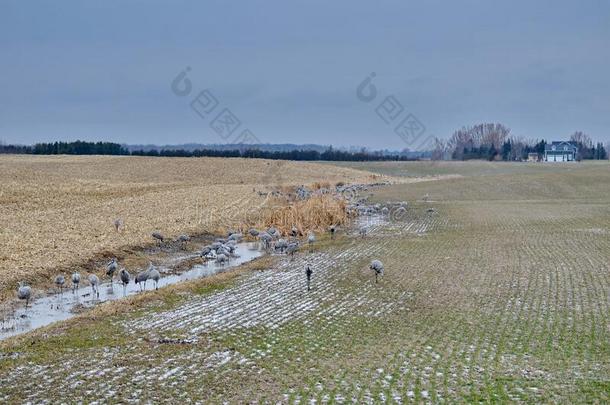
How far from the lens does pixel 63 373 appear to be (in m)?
13.2

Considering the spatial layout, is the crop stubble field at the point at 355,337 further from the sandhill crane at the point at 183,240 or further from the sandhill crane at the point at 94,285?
the sandhill crane at the point at 183,240

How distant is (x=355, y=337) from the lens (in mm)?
16203

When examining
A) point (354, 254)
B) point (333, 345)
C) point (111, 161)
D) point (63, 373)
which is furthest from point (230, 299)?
point (111, 161)

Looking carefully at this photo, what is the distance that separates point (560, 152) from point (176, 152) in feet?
309

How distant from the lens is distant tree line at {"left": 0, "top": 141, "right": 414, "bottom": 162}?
149m

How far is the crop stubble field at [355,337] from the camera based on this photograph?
1234 cm

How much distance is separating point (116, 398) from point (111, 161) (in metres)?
101

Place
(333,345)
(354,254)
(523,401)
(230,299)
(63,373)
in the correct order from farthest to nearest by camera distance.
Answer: (354,254) → (230,299) → (333,345) → (63,373) → (523,401)

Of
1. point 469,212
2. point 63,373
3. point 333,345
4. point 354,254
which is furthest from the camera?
point 469,212

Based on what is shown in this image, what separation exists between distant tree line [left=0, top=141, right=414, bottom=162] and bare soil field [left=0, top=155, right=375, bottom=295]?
174 ft

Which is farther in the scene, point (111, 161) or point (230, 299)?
point (111, 161)

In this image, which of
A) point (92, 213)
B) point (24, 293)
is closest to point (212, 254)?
point (24, 293)

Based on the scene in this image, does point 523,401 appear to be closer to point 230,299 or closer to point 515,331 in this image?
point 515,331

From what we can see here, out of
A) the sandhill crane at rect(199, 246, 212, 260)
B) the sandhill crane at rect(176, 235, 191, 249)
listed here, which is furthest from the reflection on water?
the sandhill crane at rect(176, 235, 191, 249)
